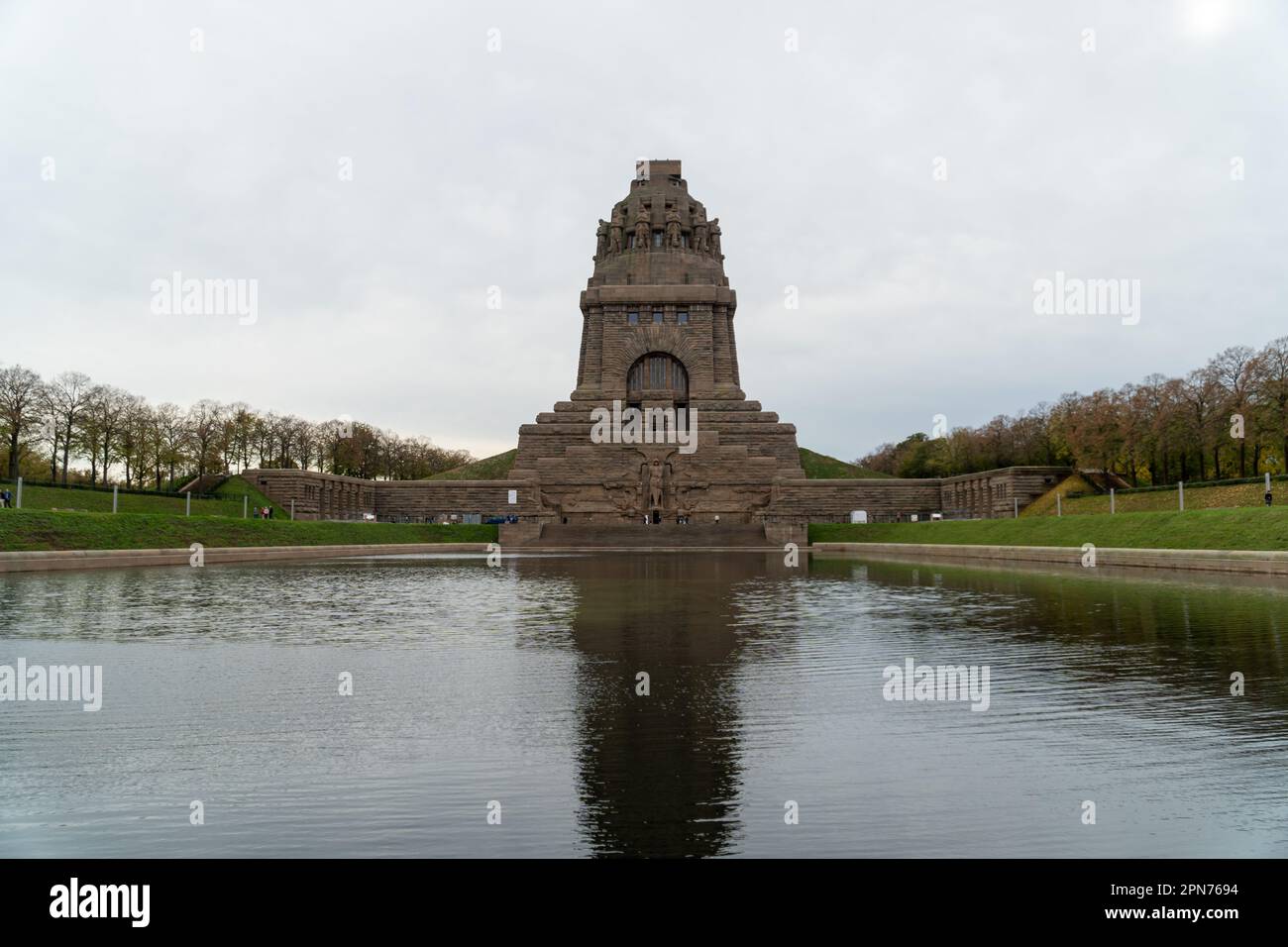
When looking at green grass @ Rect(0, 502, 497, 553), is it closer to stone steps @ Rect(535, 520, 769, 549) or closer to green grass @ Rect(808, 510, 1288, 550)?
stone steps @ Rect(535, 520, 769, 549)

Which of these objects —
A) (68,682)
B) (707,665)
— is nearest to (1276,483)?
(707,665)

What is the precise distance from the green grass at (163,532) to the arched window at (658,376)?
2907 centimetres

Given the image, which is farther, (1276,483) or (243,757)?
(1276,483)

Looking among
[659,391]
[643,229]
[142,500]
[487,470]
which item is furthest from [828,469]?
[142,500]

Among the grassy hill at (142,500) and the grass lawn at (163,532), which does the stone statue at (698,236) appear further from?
the grassy hill at (142,500)

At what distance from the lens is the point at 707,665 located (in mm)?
9820

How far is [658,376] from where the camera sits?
7569cm

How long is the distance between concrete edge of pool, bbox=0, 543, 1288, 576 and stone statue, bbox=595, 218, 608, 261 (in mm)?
38601

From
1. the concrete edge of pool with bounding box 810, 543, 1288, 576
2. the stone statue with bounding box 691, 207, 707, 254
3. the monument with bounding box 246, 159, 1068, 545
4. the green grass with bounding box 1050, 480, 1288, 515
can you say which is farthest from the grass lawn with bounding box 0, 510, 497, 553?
the stone statue with bounding box 691, 207, 707, 254

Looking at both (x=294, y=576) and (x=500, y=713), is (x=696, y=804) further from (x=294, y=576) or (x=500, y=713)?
(x=294, y=576)

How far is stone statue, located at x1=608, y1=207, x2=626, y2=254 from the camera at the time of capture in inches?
3103

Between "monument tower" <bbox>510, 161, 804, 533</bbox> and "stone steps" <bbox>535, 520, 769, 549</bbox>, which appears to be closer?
"stone steps" <bbox>535, 520, 769, 549</bbox>

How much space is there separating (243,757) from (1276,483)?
4309 cm
